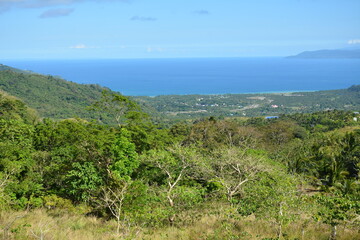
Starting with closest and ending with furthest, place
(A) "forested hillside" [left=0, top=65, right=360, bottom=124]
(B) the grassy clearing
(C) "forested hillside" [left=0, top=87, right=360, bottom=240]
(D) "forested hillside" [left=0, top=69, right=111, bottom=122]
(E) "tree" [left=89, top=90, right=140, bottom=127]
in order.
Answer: (B) the grassy clearing < (C) "forested hillside" [left=0, top=87, right=360, bottom=240] < (E) "tree" [left=89, top=90, right=140, bottom=127] < (D) "forested hillside" [left=0, top=69, right=111, bottom=122] < (A) "forested hillside" [left=0, top=65, right=360, bottom=124]

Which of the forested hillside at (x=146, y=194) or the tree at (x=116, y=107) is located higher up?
the tree at (x=116, y=107)

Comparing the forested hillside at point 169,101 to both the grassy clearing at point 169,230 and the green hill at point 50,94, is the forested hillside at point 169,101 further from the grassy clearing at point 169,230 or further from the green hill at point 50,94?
the grassy clearing at point 169,230

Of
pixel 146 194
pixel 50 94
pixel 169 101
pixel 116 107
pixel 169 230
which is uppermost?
pixel 50 94

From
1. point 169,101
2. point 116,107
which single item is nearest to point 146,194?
point 116,107

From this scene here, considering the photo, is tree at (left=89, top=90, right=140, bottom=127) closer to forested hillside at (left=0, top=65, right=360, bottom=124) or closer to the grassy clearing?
the grassy clearing

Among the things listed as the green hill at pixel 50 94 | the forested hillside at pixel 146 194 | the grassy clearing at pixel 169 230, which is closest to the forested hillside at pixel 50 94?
the green hill at pixel 50 94

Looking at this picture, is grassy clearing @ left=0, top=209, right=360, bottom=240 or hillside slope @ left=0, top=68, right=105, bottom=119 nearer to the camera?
grassy clearing @ left=0, top=209, right=360, bottom=240

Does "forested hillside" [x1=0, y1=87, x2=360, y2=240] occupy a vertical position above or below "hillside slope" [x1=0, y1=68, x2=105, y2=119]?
below

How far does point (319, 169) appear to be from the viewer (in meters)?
24.9

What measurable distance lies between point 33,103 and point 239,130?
75.6 meters

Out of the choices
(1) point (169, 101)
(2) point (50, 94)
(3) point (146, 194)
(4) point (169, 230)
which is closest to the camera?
(4) point (169, 230)

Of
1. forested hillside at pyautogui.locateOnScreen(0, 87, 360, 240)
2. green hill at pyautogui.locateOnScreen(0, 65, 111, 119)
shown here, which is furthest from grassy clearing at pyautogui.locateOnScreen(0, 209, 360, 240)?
green hill at pyautogui.locateOnScreen(0, 65, 111, 119)

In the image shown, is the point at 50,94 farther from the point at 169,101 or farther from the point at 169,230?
the point at 169,230

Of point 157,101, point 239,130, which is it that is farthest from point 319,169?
point 157,101
